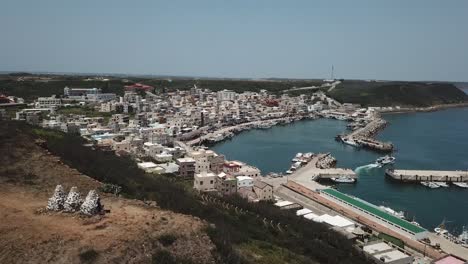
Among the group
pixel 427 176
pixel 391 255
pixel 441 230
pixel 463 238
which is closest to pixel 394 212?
pixel 441 230

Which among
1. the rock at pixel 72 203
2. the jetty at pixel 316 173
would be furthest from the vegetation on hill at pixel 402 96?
the rock at pixel 72 203

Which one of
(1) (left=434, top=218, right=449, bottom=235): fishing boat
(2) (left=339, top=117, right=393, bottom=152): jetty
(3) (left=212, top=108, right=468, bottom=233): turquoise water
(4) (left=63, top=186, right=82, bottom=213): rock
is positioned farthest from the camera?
(2) (left=339, top=117, right=393, bottom=152): jetty

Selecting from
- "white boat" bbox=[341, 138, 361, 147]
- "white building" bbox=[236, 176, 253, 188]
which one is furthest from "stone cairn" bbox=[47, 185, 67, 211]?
"white boat" bbox=[341, 138, 361, 147]

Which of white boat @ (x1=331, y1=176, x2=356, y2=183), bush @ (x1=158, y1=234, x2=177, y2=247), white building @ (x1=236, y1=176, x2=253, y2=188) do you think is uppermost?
bush @ (x1=158, y1=234, x2=177, y2=247)

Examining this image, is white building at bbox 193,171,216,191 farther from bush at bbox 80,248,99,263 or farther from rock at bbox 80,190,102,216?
bush at bbox 80,248,99,263

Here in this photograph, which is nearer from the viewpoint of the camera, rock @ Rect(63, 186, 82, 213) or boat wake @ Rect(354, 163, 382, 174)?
rock @ Rect(63, 186, 82, 213)

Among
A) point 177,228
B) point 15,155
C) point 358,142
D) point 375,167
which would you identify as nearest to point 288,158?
point 375,167

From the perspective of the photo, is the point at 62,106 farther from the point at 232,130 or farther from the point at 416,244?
the point at 416,244
